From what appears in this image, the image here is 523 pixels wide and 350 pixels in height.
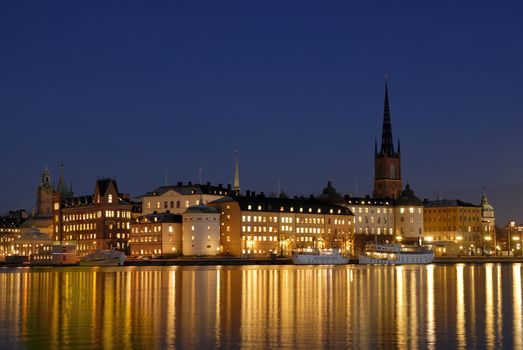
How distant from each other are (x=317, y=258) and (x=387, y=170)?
75.3 m

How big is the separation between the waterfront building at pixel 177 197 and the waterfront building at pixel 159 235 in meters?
7.36

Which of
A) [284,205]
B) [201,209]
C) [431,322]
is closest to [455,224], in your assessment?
[284,205]

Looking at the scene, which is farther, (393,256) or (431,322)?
(393,256)

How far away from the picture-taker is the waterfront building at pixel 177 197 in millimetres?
152000

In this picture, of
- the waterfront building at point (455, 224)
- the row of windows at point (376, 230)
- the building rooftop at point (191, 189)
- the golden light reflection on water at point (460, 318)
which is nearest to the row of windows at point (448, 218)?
the waterfront building at point (455, 224)

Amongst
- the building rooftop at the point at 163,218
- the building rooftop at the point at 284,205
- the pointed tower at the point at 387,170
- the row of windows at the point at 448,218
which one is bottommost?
the building rooftop at the point at 163,218

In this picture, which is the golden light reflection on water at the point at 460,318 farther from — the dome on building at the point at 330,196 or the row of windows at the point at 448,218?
the row of windows at the point at 448,218

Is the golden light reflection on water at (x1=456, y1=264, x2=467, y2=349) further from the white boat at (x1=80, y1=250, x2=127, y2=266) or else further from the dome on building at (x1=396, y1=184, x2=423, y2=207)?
the dome on building at (x1=396, y1=184, x2=423, y2=207)

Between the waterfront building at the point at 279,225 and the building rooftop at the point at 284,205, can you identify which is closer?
the waterfront building at the point at 279,225

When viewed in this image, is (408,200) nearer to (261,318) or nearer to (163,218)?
(163,218)

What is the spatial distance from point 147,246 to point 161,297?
98.4 metres

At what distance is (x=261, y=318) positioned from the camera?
3466cm

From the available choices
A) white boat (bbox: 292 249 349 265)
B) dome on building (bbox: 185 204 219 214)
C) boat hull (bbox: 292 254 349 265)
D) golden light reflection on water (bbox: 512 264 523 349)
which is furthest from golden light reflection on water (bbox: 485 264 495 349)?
dome on building (bbox: 185 204 219 214)

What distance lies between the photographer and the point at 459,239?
181 meters
